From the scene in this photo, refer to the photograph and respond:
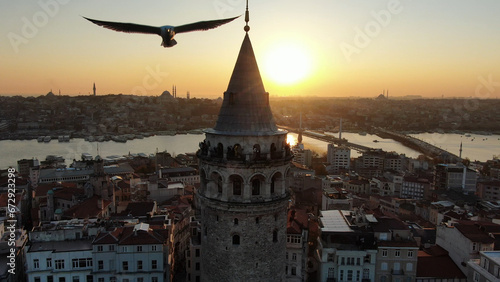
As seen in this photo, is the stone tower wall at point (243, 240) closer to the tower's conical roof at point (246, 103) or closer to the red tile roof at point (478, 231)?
the tower's conical roof at point (246, 103)

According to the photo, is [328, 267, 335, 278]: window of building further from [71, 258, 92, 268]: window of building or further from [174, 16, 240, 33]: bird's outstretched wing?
[174, 16, 240, 33]: bird's outstretched wing

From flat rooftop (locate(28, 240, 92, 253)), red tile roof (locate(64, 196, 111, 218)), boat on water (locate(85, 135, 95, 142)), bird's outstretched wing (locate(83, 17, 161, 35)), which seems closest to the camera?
bird's outstretched wing (locate(83, 17, 161, 35))

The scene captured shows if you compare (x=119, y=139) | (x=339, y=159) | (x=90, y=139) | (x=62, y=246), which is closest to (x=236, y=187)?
(x=62, y=246)

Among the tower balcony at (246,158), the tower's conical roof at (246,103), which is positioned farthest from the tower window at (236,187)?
the tower's conical roof at (246,103)

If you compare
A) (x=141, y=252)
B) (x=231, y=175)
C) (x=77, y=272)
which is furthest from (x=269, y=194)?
(x=77, y=272)

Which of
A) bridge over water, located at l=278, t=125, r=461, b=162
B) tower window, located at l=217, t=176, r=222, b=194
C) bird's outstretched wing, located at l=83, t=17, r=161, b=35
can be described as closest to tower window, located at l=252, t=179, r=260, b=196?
tower window, located at l=217, t=176, r=222, b=194

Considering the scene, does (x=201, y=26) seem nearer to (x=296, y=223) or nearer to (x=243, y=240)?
(x=243, y=240)

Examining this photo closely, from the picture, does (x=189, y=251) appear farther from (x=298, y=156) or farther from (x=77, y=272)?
(x=298, y=156)
